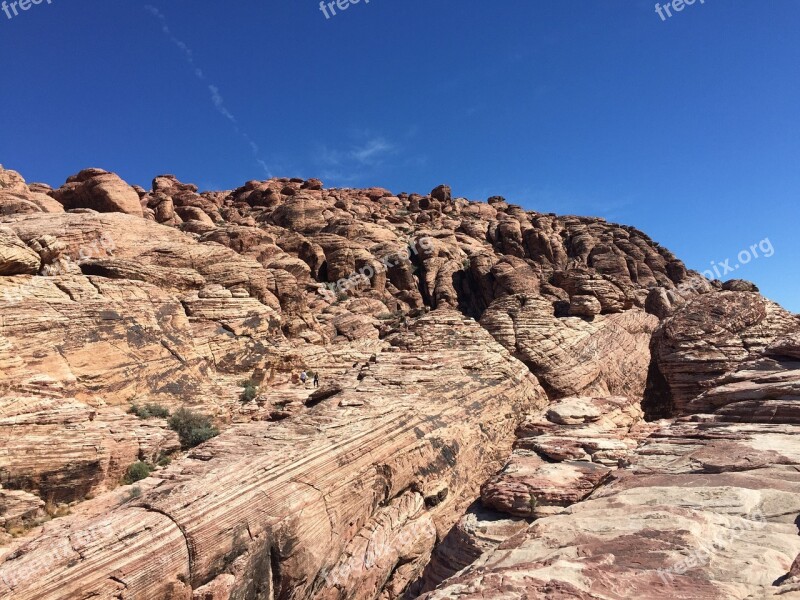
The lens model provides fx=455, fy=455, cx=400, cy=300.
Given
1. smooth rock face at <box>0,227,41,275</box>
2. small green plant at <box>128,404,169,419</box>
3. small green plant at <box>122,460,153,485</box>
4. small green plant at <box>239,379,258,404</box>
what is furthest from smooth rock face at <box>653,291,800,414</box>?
smooth rock face at <box>0,227,41,275</box>

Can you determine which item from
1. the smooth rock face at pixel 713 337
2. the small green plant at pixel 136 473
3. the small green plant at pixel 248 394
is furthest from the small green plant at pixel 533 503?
the small green plant at pixel 248 394

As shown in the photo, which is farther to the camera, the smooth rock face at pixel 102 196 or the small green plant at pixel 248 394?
the smooth rock face at pixel 102 196

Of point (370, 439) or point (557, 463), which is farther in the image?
point (370, 439)

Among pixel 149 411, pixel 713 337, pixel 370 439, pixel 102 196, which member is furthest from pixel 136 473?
pixel 102 196

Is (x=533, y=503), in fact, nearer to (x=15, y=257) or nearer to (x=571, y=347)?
(x=571, y=347)

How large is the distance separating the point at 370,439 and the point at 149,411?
30.7 ft

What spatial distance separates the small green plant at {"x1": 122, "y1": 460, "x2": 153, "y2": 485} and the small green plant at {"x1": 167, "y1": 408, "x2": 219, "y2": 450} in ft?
6.00

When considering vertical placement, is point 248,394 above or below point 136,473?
above

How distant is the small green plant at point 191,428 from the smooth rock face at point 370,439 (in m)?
0.71

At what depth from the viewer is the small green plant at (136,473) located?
47.3 ft

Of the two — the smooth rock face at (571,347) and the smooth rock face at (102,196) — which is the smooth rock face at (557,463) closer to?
the smooth rock face at (571,347)

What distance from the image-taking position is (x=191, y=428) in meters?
17.1

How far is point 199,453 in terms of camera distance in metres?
13.1

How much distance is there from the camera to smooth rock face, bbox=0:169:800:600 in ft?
23.8
